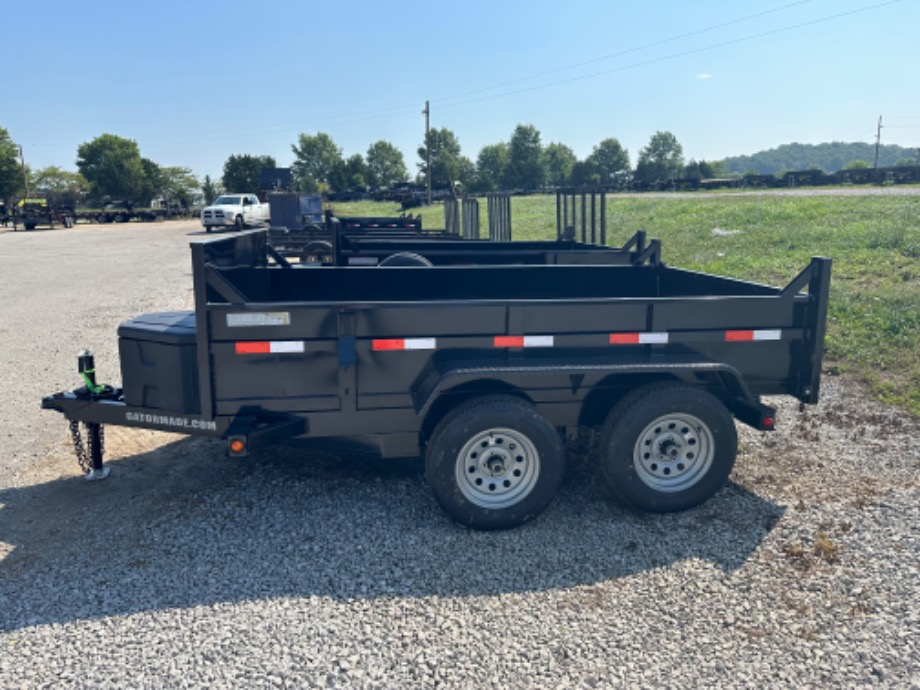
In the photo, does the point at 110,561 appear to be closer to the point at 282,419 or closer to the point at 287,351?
the point at 282,419

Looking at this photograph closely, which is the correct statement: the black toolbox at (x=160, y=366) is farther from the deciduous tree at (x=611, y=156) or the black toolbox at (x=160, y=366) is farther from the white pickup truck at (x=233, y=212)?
the deciduous tree at (x=611, y=156)

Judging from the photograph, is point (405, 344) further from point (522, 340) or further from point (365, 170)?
point (365, 170)

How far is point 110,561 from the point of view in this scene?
12.9 feet

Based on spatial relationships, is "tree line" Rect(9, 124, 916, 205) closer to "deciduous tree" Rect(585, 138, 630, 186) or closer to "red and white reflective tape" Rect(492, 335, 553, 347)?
"deciduous tree" Rect(585, 138, 630, 186)

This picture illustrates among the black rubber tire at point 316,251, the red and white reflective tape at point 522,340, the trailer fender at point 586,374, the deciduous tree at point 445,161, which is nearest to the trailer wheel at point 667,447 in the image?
the trailer fender at point 586,374

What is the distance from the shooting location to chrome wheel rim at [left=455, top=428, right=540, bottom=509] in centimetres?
414

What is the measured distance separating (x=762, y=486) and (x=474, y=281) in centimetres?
261

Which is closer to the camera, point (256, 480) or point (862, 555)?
point (862, 555)

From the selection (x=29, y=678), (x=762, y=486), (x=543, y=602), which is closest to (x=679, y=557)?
(x=543, y=602)

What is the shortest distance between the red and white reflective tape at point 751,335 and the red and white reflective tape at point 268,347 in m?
2.52

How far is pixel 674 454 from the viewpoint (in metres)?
4.40

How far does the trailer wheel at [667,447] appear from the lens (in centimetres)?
423

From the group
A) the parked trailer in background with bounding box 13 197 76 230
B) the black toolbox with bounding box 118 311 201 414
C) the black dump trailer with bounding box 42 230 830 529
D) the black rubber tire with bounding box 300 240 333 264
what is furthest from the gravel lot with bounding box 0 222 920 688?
the parked trailer in background with bounding box 13 197 76 230

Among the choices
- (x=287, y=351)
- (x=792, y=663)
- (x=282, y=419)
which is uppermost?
(x=287, y=351)
